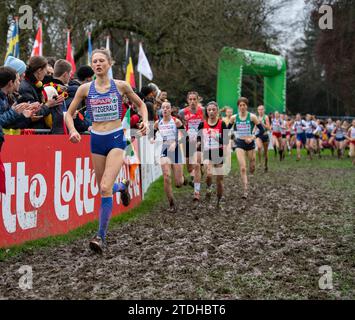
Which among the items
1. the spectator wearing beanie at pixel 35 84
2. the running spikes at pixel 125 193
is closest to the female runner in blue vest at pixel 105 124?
the spectator wearing beanie at pixel 35 84

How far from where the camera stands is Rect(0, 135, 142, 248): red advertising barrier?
7086mm

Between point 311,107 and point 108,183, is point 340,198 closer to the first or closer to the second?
point 108,183

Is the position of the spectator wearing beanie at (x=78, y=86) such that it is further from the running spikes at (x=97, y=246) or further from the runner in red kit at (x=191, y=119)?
the runner in red kit at (x=191, y=119)

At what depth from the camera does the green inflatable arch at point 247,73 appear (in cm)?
2805

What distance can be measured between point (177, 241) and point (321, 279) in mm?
2526

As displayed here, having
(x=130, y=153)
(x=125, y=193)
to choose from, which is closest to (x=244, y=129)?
(x=130, y=153)

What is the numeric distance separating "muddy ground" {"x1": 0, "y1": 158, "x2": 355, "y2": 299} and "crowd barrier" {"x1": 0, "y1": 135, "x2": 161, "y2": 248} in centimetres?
46

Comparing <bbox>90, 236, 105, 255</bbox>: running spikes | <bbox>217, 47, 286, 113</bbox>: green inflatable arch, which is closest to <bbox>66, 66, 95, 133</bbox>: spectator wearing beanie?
<bbox>90, 236, 105, 255</bbox>: running spikes

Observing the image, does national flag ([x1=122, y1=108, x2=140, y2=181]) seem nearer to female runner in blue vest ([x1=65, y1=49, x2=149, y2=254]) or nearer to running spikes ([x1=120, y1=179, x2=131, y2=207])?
running spikes ([x1=120, y1=179, x2=131, y2=207])

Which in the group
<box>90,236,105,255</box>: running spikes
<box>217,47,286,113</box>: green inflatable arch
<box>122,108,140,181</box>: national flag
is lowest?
<box>90,236,105,255</box>: running spikes

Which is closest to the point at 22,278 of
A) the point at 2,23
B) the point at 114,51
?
the point at 2,23

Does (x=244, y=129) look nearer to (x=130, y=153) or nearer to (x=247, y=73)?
(x=130, y=153)

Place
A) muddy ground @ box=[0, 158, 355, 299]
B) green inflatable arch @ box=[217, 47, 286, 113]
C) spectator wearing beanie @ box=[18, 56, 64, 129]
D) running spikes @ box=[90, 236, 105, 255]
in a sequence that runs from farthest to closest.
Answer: green inflatable arch @ box=[217, 47, 286, 113] → spectator wearing beanie @ box=[18, 56, 64, 129] → running spikes @ box=[90, 236, 105, 255] → muddy ground @ box=[0, 158, 355, 299]

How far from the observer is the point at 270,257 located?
22.1ft
